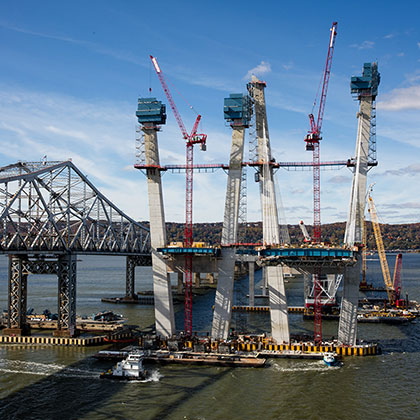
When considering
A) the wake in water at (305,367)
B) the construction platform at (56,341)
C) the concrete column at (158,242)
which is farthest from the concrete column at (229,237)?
the construction platform at (56,341)

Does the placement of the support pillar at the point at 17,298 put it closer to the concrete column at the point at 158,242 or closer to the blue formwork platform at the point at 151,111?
the concrete column at the point at 158,242

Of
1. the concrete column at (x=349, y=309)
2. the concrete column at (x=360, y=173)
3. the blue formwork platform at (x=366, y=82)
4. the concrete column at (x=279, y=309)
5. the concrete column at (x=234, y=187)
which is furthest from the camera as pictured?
the concrete column at (x=234, y=187)

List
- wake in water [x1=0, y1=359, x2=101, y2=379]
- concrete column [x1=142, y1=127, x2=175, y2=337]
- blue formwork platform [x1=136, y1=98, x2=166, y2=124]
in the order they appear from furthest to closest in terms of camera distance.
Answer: blue formwork platform [x1=136, y1=98, x2=166, y2=124]
concrete column [x1=142, y1=127, x2=175, y2=337]
wake in water [x1=0, y1=359, x2=101, y2=379]

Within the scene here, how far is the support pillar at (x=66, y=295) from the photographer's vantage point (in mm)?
75000

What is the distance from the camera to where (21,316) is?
2987 inches

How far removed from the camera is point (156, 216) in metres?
70.1

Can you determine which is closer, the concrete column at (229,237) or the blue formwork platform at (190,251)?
the blue formwork platform at (190,251)

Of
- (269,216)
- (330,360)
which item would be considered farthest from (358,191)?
(330,360)

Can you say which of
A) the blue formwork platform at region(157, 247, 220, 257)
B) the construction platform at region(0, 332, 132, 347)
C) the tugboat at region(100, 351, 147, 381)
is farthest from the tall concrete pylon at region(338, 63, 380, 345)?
the construction platform at region(0, 332, 132, 347)

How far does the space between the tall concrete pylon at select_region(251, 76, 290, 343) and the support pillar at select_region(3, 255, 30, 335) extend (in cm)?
3612

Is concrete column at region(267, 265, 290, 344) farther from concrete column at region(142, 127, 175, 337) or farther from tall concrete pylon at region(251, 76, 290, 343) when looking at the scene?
concrete column at region(142, 127, 175, 337)

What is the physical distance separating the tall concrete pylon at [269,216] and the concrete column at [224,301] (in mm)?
4983

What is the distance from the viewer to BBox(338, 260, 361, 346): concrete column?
6431 cm

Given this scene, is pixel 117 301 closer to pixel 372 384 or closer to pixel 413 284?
pixel 372 384
